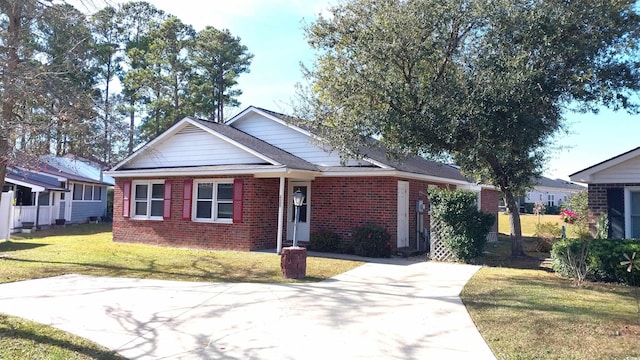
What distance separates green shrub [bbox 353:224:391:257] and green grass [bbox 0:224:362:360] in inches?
54.1

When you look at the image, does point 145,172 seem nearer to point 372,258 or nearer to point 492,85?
point 372,258

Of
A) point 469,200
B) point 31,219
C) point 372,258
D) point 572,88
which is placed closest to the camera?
point 572,88

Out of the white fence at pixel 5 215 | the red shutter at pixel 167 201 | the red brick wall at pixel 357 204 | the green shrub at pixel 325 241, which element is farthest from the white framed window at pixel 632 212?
the white fence at pixel 5 215

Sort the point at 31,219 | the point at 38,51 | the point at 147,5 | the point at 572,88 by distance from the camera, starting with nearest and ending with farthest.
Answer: the point at 38,51, the point at 572,88, the point at 31,219, the point at 147,5

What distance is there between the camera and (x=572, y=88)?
35.2ft

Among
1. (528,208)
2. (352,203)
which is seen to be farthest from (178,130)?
(528,208)

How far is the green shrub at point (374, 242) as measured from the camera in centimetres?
1412

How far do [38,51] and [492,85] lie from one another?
1012 cm

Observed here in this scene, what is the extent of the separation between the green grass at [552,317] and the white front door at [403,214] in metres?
4.72

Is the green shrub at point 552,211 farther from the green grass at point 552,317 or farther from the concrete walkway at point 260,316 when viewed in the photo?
the concrete walkway at point 260,316

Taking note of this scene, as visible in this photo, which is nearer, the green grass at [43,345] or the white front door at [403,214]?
the green grass at [43,345]

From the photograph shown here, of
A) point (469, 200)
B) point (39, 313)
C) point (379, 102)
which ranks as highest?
point (379, 102)

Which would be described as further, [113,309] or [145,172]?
[145,172]

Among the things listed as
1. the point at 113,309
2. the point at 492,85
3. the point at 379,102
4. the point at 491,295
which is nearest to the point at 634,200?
the point at 492,85
